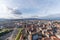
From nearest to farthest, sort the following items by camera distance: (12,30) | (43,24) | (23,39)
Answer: (23,39)
(12,30)
(43,24)

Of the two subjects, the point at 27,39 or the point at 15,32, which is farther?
the point at 15,32

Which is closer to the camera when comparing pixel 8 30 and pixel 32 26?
pixel 8 30

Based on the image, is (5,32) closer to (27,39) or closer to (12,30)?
Answer: (12,30)

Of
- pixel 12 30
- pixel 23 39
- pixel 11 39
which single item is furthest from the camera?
pixel 12 30

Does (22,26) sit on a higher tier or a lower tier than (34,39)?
higher

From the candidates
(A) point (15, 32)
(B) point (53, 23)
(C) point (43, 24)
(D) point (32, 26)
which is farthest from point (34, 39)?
(B) point (53, 23)

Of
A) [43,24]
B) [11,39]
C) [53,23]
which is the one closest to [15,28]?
[11,39]

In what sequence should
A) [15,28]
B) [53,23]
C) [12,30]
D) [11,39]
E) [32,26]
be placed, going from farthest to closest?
1. [53,23]
2. [32,26]
3. [12,30]
4. [15,28]
5. [11,39]

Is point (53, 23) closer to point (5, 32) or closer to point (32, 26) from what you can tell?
point (32, 26)

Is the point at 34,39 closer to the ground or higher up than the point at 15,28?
closer to the ground
